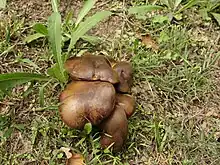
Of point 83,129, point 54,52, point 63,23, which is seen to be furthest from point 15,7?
point 83,129

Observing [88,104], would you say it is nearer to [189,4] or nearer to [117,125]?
[117,125]

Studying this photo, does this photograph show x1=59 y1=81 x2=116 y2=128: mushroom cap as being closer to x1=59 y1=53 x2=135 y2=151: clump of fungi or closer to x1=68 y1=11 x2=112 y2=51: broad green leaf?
x1=59 y1=53 x2=135 y2=151: clump of fungi

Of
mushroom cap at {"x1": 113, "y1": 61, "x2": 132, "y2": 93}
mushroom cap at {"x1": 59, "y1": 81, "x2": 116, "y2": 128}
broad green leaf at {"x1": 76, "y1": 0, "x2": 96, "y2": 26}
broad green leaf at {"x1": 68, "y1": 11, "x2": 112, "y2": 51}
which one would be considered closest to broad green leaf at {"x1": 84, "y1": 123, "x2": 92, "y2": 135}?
mushroom cap at {"x1": 59, "y1": 81, "x2": 116, "y2": 128}

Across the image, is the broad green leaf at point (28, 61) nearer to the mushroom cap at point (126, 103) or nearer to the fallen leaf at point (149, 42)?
the mushroom cap at point (126, 103)

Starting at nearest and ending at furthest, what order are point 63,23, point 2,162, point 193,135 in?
point 2,162 → point 193,135 → point 63,23

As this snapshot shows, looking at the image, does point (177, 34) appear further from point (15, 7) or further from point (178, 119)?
point (15, 7)
